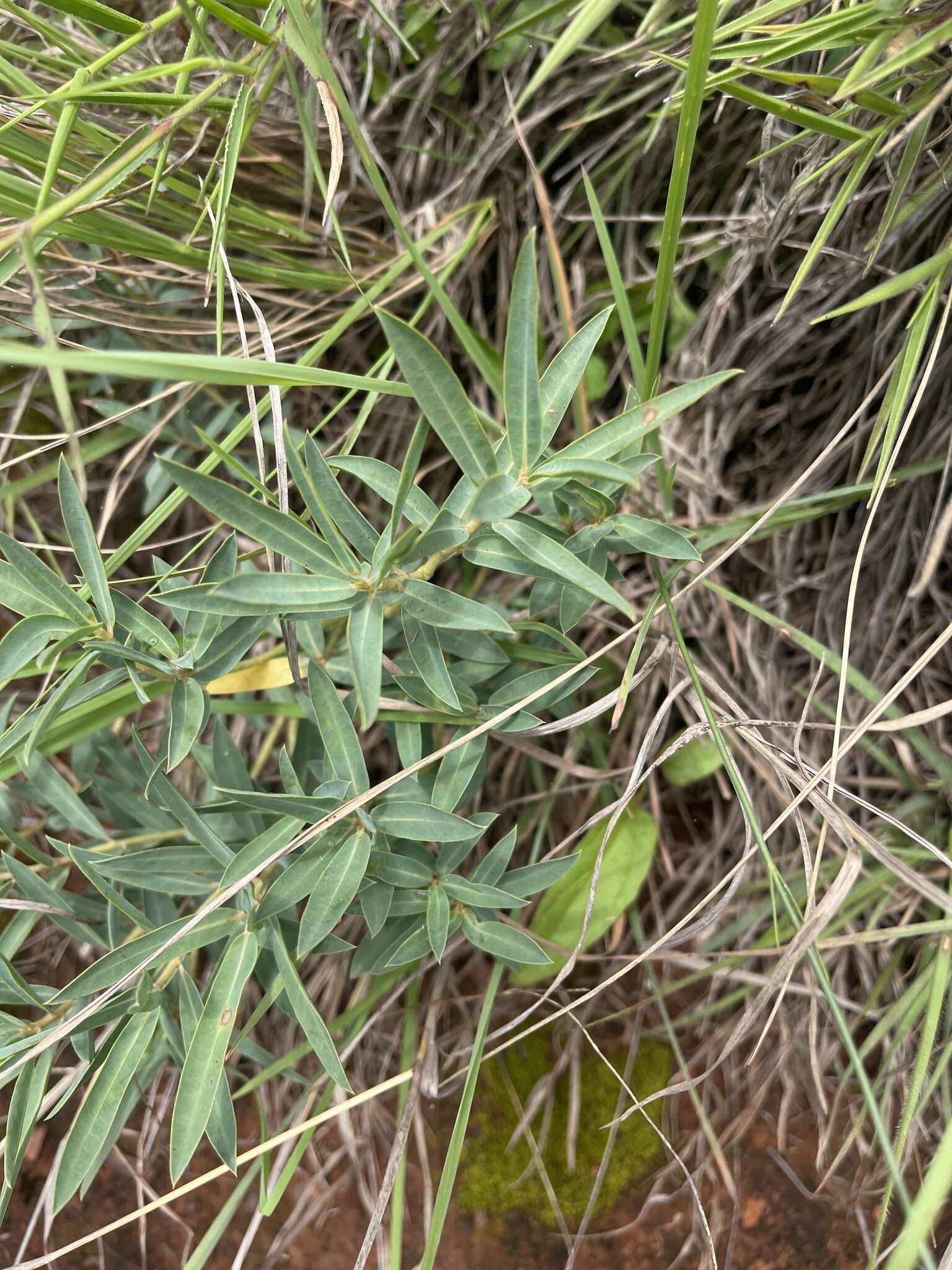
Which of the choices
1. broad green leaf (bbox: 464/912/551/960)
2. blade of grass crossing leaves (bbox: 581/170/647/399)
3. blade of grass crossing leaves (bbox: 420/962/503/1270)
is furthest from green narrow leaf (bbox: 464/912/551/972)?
blade of grass crossing leaves (bbox: 581/170/647/399)

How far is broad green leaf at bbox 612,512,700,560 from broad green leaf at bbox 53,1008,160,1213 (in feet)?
1.86

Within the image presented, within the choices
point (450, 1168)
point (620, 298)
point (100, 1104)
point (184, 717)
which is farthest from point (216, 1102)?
point (620, 298)

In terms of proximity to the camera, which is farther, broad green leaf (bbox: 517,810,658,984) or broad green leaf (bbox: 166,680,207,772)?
broad green leaf (bbox: 517,810,658,984)

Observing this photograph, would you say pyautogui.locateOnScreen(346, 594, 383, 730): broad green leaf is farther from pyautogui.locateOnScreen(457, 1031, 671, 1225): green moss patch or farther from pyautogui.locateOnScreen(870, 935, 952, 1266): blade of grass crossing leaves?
pyautogui.locateOnScreen(457, 1031, 671, 1225): green moss patch

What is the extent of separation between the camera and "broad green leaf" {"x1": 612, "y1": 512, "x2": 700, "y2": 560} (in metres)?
0.65

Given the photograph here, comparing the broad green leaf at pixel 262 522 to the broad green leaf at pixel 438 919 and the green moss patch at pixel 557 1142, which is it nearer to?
the broad green leaf at pixel 438 919

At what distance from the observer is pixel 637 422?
0.58 m

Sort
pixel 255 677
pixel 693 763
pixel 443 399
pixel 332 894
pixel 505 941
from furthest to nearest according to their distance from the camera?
pixel 693 763 → pixel 255 677 → pixel 505 941 → pixel 332 894 → pixel 443 399

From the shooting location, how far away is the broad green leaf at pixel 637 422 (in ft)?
1.84

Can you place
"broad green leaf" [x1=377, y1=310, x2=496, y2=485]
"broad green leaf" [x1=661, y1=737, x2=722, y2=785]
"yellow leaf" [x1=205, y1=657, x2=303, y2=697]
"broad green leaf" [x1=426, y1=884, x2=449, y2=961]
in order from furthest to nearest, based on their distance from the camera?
"broad green leaf" [x1=661, y1=737, x2=722, y2=785], "yellow leaf" [x1=205, y1=657, x2=303, y2=697], "broad green leaf" [x1=426, y1=884, x2=449, y2=961], "broad green leaf" [x1=377, y1=310, x2=496, y2=485]

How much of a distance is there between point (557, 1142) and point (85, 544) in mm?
924

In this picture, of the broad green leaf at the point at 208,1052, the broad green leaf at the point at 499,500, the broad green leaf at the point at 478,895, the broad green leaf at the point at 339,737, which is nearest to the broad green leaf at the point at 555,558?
the broad green leaf at the point at 499,500

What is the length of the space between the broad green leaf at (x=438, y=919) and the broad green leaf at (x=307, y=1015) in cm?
11

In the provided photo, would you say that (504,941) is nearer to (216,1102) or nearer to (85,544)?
(216,1102)
